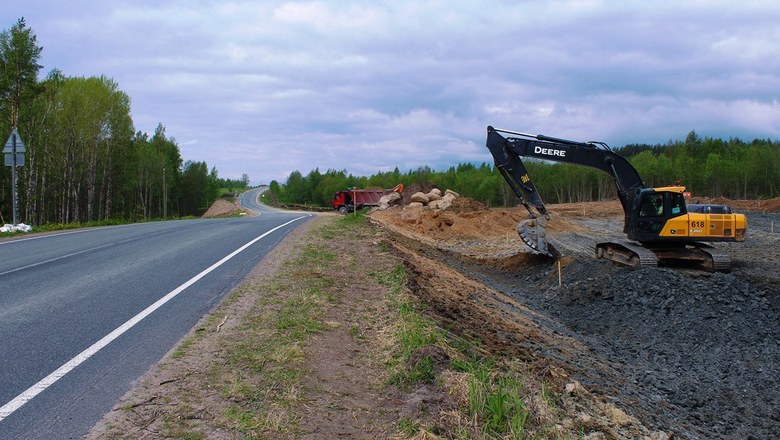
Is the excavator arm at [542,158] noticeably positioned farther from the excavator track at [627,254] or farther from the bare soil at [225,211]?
the bare soil at [225,211]

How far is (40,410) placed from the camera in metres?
4.23

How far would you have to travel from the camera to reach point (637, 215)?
55.1 ft

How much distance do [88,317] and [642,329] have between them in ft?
33.5

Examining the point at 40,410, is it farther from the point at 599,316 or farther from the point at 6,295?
the point at 599,316

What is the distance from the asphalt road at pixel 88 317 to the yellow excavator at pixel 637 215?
868 cm

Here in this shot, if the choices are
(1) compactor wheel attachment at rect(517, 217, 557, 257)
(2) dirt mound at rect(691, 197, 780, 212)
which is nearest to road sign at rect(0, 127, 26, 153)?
(1) compactor wheel attachment at rect(517, 217, 557, 257)

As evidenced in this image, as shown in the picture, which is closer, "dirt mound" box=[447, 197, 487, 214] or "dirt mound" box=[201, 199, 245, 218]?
"dirt mound" box=[447, 197, 487, 214]

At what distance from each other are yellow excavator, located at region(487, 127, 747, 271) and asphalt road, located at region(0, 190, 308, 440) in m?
8.68

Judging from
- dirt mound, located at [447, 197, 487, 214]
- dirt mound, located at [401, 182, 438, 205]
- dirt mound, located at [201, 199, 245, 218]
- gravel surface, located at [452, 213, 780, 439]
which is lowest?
gravel surface, located at [452, 213, 780, 439]

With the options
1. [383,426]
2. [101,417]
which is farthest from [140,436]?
[383,426]

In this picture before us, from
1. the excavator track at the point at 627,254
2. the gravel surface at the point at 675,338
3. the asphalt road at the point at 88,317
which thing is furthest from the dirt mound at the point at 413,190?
the asphalt road at the point at 88,317

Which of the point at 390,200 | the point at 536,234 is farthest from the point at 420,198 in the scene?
the point at 536,234

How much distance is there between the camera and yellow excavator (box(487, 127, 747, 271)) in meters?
16.2

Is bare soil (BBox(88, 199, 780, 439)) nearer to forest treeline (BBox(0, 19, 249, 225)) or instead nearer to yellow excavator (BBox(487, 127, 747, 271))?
yellow excavator (BBox(487, 127, 747, 271))
